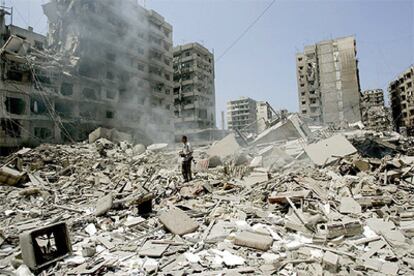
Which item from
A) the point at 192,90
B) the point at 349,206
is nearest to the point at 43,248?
the point at 349,206

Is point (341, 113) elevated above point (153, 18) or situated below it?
below

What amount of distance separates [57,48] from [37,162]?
23.5m

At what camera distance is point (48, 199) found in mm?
8898

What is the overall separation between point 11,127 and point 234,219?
25456 mm

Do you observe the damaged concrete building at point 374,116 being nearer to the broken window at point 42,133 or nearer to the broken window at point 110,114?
the broken window at point 110,114

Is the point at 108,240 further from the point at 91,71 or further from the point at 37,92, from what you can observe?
the point at 91,71

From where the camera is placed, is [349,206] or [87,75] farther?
[87,75]

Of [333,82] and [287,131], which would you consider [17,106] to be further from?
[333,82]

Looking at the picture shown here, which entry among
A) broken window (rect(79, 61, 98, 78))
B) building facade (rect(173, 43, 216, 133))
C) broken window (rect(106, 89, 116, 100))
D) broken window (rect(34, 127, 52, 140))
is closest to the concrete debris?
broken window (rect(34, 127, 52, 140))

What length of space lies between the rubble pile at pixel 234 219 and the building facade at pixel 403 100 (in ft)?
163

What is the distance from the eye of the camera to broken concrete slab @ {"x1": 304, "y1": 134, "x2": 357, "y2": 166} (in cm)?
952

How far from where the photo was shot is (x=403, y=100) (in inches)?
2212

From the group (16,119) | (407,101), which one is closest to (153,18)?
(16,119)

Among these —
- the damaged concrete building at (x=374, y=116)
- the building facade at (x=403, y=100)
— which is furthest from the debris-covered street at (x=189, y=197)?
the building facade at (x=403, y=100)
